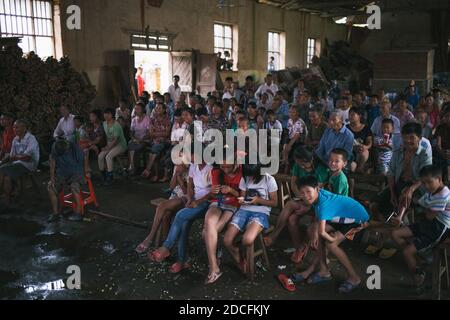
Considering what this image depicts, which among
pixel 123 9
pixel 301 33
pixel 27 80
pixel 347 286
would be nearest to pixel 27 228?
pixel 347 286

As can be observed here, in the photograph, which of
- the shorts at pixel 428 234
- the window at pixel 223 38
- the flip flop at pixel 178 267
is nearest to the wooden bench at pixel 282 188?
the flip flop at pixel 178 267

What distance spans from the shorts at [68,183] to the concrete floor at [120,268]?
0.43 metres

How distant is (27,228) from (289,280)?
11.5ft

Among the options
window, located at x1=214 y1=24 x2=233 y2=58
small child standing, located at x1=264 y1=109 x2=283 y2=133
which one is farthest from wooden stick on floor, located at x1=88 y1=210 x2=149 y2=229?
window, located at x1=214 y1=24 x2=233 y2=58

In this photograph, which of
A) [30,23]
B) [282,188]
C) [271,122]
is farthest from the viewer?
[30,23]

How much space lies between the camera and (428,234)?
141 inches

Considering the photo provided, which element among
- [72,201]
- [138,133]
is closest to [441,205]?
[72,201]

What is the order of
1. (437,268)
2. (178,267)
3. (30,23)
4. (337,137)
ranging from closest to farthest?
(437,268) → (178,267) → (337,137) → (30,23)

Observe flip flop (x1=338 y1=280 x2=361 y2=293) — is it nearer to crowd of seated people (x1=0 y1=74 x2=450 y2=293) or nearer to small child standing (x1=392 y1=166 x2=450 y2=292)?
crowd of seated people (x1=0 y1=74 x2=450 y2=293)

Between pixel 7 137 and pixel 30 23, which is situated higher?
pixel 30 23

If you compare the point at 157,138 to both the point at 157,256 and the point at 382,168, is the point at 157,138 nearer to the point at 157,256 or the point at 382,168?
the point at 157,256

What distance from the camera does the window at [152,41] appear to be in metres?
12.0

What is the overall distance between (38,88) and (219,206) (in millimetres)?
6588

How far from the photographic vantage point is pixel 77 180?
5.69 m
